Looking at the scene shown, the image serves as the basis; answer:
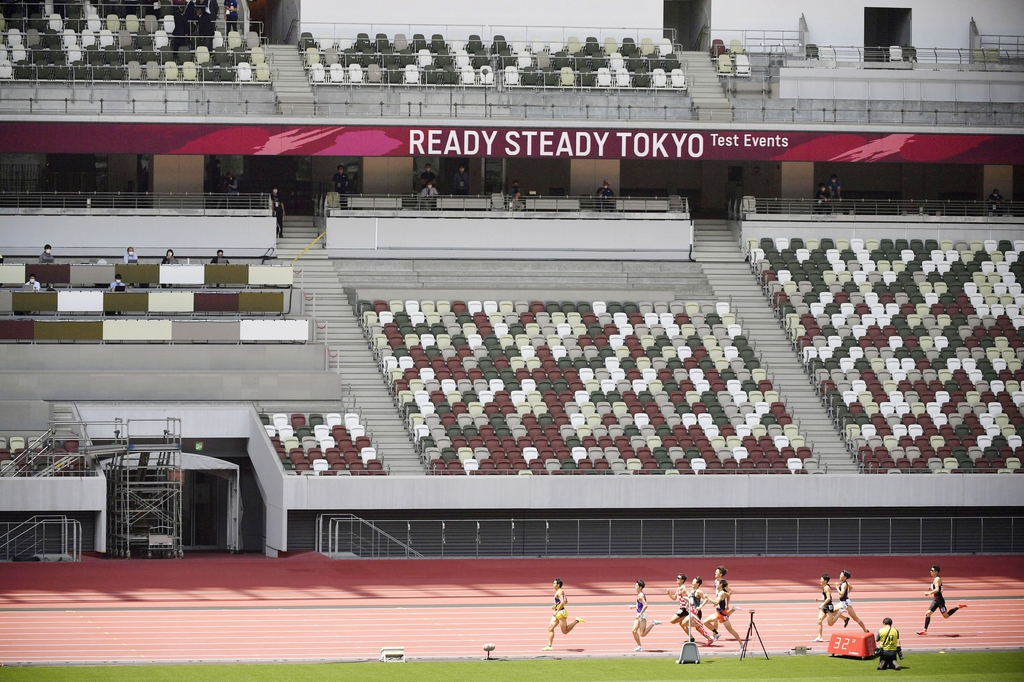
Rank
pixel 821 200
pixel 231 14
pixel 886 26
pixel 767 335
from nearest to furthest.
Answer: pixel 767 335 → pixel 821 200 → pixel 231 14 → pixel 886 26

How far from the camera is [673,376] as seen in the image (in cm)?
→ 3534

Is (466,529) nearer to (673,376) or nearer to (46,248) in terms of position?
(673,376)

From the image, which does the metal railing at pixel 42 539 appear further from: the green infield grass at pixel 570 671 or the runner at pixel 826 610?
the runner at pixel 826 610

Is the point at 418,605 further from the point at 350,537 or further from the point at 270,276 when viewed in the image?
the point at 270,276

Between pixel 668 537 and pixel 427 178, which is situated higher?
pixel 427 178

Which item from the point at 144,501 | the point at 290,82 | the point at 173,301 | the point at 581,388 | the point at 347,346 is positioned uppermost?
the point at 290,82

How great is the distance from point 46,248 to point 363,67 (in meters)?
9.72

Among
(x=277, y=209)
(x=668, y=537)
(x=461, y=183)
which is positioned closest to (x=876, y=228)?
(x=461, y=183)

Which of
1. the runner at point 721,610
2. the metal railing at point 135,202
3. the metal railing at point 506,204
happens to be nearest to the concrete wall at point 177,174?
the metal railing at point 135,202

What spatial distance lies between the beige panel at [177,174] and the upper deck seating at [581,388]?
20.8ft

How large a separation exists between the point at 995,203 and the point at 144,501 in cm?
2391

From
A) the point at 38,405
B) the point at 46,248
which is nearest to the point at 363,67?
the point at 46,248

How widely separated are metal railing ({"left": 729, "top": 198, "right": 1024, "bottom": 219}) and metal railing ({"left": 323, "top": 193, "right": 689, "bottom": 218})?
211cm

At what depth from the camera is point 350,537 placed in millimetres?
30812
